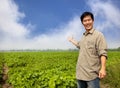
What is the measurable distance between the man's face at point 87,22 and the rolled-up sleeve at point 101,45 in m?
0.27

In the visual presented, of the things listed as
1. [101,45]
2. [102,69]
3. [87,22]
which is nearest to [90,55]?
[101,45]

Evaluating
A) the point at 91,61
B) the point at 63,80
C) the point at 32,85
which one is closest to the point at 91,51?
the point at 91,61

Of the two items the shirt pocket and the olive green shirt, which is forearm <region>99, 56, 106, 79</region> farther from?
the shirt pocket


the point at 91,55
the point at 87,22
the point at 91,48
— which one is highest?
the point at 87,22

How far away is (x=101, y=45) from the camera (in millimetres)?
5379

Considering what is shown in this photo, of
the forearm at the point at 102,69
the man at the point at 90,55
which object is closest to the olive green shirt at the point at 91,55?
the man at the point at 90,55

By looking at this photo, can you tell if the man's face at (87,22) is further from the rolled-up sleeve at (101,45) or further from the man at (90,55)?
the rolled-up sleeve at (101,45)

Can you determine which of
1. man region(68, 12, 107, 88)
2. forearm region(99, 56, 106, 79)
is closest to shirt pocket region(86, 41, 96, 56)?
man region(68, 12, 107, 88)

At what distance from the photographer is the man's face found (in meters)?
5.56

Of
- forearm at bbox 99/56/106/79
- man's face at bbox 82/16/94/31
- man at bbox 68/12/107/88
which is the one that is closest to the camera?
forearm at bbox 99/56/106/79

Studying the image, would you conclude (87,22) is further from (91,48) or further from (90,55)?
(90,55)

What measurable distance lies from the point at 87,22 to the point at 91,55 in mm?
630

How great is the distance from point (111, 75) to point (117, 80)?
65.9 inches

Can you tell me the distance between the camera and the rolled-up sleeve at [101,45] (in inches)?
209
